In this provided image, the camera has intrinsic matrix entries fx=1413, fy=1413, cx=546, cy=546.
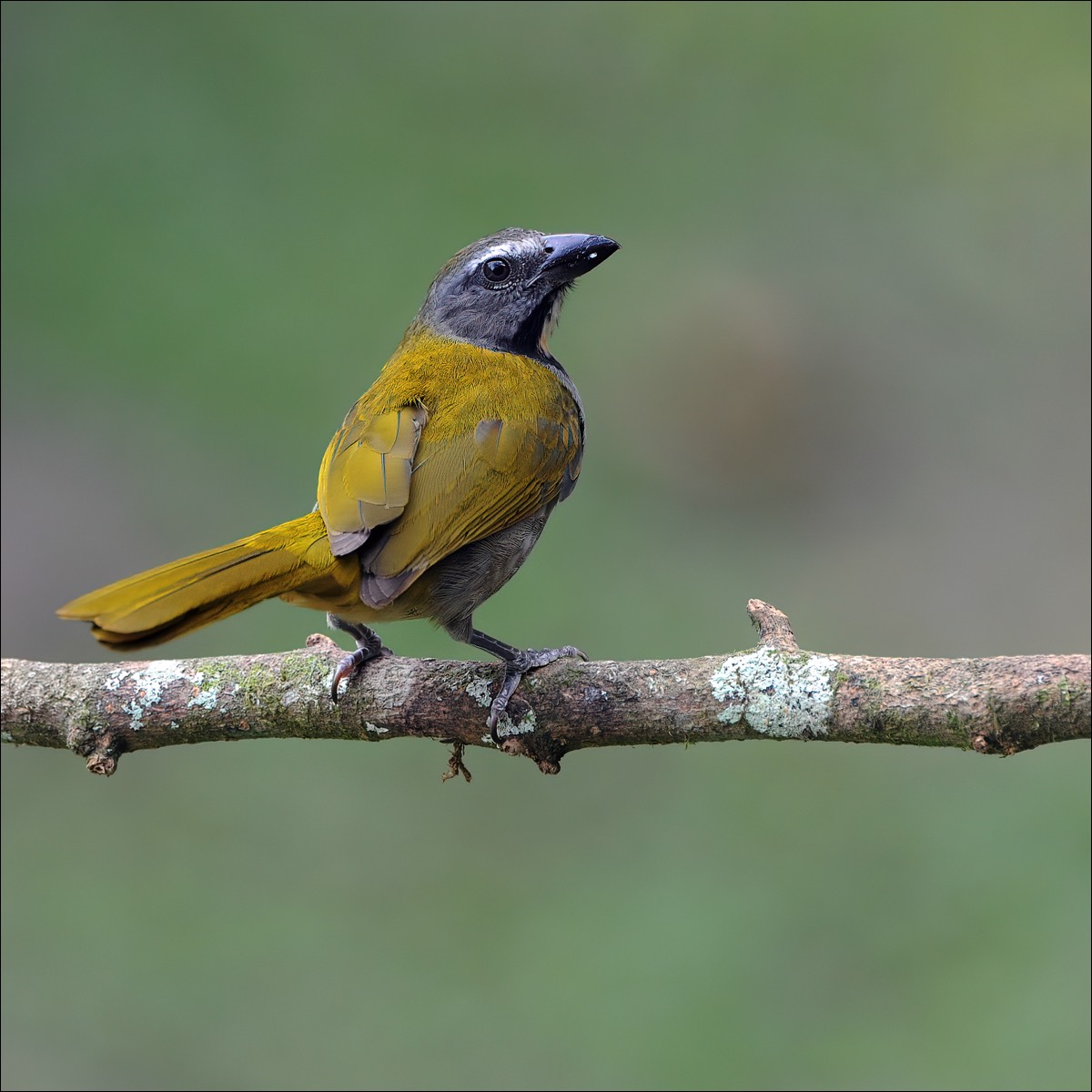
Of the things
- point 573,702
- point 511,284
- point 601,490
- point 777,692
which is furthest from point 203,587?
point 601,490

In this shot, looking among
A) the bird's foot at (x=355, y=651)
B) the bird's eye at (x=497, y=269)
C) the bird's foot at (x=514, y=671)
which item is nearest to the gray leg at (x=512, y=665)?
the bird's foot at (x=514, y=671)

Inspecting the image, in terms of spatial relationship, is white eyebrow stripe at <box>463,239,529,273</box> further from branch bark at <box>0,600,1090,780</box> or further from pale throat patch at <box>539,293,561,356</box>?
branch bark at <box>0,600,1090,780</box>

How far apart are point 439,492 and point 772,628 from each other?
0.84m

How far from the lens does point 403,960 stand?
543 cm

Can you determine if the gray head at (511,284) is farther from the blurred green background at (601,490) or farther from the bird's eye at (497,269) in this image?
the blurred green background at (601,490)

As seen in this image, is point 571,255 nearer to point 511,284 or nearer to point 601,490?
point 511,284

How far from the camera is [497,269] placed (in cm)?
410

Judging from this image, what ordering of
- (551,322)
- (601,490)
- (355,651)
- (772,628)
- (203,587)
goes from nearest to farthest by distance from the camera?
(203,587), (772,628), (355,651), (551,322), (601,490)

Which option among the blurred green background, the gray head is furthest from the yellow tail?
the blurred green background

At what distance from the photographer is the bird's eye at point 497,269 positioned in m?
4.10

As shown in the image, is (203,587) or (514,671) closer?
(203,587)

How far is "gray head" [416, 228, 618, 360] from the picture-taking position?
4.07m

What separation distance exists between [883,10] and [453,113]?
2640 mm

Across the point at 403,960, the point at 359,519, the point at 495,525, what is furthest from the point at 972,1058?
the point at 359,519
